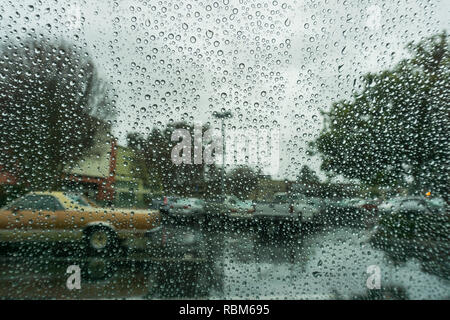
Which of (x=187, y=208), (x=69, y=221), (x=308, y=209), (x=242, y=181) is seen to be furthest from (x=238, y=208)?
(x=69, y=221)

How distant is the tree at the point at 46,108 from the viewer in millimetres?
1411

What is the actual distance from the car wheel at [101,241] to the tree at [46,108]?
1.06 ft

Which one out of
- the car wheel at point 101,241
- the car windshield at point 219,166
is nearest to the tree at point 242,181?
the car windshield at point 219,166

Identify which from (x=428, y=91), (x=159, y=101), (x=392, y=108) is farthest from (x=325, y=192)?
(x=159, y=101)

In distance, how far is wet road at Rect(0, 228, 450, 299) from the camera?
149cm

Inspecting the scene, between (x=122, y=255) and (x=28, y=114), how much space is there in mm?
916

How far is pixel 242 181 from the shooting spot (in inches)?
59.3

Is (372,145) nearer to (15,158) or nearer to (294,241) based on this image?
(294,241)

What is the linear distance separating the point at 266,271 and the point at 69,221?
111 centimetres

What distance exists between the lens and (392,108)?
60.4 inches

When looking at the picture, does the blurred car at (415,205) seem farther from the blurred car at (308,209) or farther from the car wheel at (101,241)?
the car wheel at (101,241)

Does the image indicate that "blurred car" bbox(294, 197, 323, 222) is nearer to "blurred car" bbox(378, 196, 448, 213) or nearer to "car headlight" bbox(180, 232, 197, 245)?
"blurred car" bbox(378, 196, 448, 213)

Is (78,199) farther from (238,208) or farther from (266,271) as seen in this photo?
(266,271)
